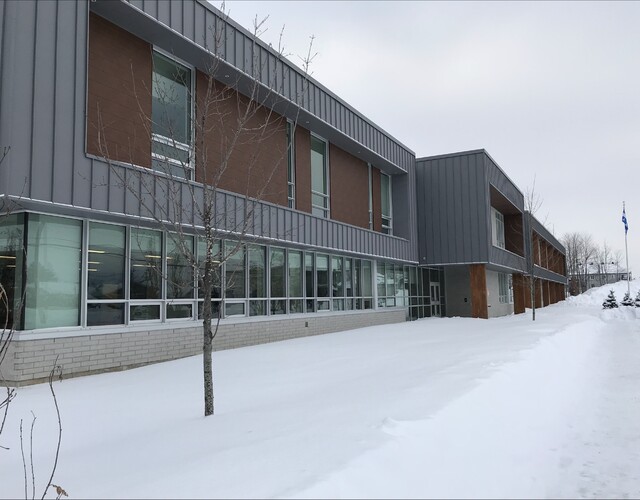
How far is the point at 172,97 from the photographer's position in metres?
12.3

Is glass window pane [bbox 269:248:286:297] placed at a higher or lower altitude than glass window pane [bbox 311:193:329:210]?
lower

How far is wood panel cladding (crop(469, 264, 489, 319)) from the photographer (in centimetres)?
2544

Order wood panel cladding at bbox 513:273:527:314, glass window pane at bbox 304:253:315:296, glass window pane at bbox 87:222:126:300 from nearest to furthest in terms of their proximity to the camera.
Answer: glass window pane at bbox 87:222:126:300 → glass window pane at bbox 304:253:315:296 → wood panel cladding at bbox 513:273:527:314

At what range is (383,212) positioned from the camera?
24375 mm

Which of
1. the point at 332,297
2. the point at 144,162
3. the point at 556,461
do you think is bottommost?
the point at 556,461

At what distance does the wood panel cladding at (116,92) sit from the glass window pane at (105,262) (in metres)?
1.54

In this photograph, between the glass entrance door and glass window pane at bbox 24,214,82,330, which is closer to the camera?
glass window pane at bbox 24,214,82,330

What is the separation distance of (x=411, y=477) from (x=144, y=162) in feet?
31.2

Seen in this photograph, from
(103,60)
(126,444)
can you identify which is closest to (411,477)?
(126,444)

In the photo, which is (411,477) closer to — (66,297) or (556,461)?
(556,461)

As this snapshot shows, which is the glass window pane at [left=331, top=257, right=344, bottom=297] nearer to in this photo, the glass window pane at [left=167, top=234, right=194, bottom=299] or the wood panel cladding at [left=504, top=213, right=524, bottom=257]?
the glass window pane at [left=167, top=234, right=194, bottom=299]

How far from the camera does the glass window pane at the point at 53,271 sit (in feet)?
29.6

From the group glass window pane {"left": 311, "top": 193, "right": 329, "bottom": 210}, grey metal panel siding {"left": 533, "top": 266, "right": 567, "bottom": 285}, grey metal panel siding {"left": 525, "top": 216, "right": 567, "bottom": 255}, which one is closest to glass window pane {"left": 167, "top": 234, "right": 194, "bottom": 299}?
glass window pane {"left": 311, "top": 193, "right": 329, "bottom": 210}

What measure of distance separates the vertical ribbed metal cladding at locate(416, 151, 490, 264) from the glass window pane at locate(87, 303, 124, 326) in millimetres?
18287
